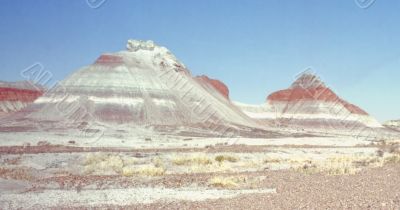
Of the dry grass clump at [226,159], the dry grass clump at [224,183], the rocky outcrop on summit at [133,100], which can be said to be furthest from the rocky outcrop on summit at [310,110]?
the dry grass clump at [224,183]

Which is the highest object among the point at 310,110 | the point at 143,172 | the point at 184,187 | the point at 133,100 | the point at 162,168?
the point at 310,110

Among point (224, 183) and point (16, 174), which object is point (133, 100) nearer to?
point (16, 174)

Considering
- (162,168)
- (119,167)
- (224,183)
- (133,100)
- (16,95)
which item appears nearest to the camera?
(224,183)

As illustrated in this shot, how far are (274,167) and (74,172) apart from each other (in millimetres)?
10314

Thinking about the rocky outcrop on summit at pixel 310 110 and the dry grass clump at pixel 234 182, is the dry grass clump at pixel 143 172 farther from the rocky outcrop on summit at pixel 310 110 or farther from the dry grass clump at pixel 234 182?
the rocky outcrop on summit at pixel 310 110

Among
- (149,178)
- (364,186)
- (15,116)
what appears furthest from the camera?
(15,116)

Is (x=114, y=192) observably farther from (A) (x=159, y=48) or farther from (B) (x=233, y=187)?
(A) (x=159, y=48)

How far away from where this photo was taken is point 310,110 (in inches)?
5615

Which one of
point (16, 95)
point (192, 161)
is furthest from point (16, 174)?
point (16, 95)

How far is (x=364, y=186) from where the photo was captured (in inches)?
664

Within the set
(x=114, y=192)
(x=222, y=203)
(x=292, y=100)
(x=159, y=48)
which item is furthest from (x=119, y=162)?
(x=292, y=100)

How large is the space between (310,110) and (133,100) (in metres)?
63.5

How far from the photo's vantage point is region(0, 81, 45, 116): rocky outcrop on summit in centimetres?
14462

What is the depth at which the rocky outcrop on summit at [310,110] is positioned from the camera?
136 metres
